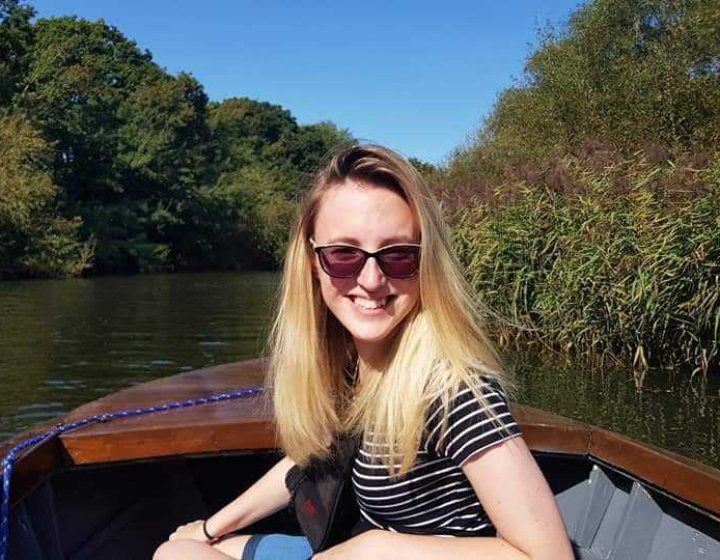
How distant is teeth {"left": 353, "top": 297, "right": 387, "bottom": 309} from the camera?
1.60 m

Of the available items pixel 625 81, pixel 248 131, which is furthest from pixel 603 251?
pixel 248 131

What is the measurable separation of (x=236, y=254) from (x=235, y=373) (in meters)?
38.5

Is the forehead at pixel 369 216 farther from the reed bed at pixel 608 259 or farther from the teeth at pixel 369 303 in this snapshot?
the reed bed at pixel 608 259

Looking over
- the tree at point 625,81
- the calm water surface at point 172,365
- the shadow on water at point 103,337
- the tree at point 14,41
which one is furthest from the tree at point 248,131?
the tree at point 625,81

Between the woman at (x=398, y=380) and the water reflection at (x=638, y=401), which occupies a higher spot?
the woman at (x=398, y=380)

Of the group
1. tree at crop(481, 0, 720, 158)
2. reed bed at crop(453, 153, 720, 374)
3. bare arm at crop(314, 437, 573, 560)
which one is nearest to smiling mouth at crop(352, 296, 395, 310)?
bare arm at crop(314, 437, 573, 560)

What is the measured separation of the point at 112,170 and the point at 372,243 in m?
35.3

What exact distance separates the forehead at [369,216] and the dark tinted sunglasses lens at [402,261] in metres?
0.02

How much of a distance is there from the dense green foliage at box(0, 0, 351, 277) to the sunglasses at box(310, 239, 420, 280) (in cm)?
2823

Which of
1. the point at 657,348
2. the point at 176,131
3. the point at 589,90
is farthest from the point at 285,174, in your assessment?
the point at 657,348

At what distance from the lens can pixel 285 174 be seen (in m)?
51.8

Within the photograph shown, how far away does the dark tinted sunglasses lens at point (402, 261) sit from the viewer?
1.57 metres

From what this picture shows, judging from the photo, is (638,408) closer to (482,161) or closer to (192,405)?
(192,405)

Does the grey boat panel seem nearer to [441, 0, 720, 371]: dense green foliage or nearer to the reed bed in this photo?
[441, 0, 720, 371]: dense green foliage
